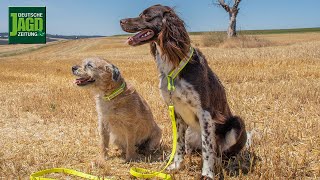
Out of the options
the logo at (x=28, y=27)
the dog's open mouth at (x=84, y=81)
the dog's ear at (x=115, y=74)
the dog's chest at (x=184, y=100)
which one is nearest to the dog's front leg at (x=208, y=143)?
the dog's chest at (x=184, y=100)

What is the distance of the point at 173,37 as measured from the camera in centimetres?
467

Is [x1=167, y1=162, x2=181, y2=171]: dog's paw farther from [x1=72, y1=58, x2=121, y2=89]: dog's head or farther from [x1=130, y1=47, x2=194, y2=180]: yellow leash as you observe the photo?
[x1=72, y1=58, x2=121, y2=89]: dog's head

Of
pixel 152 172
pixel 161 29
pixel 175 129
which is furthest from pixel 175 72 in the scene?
pixel 152 172

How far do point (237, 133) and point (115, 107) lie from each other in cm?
186

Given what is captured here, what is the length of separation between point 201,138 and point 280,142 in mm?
1674

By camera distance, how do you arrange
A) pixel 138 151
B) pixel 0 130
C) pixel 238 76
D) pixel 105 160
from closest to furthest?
pixel 105 160 → pixel 138 151 → pixel 0 130 → pixel 238 76

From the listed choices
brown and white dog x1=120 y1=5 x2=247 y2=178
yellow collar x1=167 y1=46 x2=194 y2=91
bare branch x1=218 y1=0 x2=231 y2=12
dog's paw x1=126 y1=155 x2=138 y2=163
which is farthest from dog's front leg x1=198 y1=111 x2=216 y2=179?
bare branch x1=218 y1=0 x2=231 y2=12

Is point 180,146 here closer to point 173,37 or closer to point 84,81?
point 173,37

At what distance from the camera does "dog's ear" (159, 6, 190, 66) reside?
15.3 ft

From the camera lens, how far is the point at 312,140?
6.30m

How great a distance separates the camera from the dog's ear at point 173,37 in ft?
15.3

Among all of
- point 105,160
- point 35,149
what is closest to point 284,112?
point 105,160

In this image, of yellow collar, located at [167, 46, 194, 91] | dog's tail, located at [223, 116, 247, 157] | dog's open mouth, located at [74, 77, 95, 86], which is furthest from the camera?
dog's open mouth, located at [74, 77, 95, 86]

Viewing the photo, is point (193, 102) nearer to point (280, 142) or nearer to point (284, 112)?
point (280, 142)
